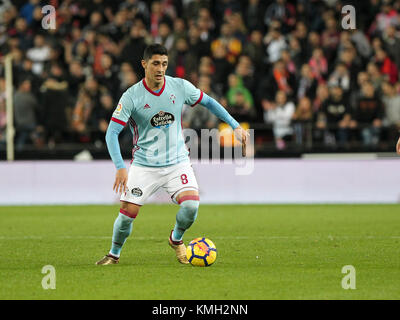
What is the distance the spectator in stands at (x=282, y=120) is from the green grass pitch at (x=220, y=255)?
2.16m

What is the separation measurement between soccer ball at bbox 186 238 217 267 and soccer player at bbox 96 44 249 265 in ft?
0.97

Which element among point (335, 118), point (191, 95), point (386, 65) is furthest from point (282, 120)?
point (191, 95)

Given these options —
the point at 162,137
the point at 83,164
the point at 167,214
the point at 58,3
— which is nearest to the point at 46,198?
the point at 83,164

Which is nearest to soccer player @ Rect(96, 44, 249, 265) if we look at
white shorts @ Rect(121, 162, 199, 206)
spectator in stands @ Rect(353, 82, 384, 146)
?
white shorts @ Rect(121, 162, 199, 206)

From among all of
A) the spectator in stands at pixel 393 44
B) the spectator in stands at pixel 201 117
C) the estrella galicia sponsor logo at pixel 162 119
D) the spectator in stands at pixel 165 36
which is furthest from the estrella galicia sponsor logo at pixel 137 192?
the spectator in stands at pixel 393 44

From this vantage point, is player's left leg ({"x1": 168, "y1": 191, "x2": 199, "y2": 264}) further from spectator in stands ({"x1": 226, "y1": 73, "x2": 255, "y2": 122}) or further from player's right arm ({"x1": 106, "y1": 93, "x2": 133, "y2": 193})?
spectator in stands ({"x1": 226, "y1": 73, "x2": 255, "y2": 122})

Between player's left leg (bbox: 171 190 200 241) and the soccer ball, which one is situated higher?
player's left leg (bbox: 171 190 200 241)

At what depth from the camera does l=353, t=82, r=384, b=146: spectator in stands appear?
18.3m

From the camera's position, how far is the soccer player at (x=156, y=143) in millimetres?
9180

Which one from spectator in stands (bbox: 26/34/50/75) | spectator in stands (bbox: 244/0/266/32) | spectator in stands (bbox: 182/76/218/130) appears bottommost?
spectator in stands (bbox: 182/76/218/130)

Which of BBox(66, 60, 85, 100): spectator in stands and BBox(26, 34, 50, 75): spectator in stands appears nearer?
BBox(66, 60, 85, 100): spectator in stands

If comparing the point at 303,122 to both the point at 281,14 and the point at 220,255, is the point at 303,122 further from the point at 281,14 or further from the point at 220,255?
the point at 220,255

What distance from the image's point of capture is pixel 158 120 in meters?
9.27

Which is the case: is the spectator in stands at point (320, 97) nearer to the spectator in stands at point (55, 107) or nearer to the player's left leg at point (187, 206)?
the spectator in stands at point (55, 107)
